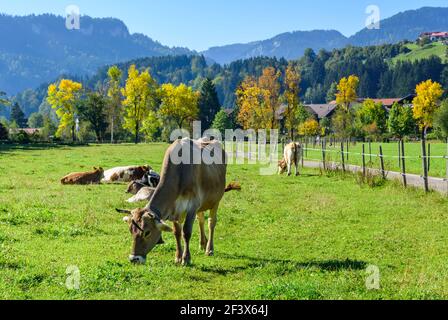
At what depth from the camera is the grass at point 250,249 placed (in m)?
7.55

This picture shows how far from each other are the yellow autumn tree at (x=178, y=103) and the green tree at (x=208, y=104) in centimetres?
2330

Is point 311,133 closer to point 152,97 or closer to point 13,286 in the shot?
point 152,97

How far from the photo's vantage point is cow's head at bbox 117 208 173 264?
814 centimetres

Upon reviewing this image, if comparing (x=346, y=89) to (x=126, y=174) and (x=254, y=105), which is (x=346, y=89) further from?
(x=126, y=174)

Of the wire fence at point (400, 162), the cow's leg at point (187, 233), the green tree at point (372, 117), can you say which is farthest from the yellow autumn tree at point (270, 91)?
the green tree at point (372, 117)

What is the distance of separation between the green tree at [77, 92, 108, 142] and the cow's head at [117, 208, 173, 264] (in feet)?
267

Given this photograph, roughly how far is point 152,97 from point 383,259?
78594 mm

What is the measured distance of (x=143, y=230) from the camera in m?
8.09

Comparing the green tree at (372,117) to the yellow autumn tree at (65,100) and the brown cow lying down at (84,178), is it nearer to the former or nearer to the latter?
the yellow autumn tree at (65,100)

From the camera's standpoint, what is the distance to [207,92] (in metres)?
117

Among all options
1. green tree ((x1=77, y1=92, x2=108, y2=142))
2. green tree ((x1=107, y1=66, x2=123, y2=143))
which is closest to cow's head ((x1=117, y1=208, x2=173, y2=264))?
green tree ((x1=107, y1=66, x2=123, y2=143))

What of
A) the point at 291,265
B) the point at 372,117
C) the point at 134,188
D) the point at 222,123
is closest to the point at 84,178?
the point at 134,188
